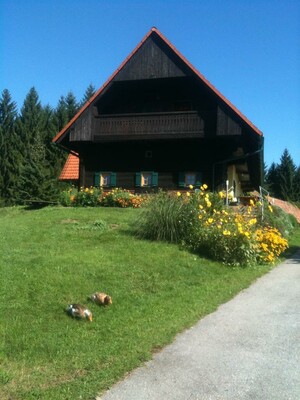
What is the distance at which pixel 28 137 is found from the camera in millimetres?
46625

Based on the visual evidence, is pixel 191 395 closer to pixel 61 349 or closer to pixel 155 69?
pixel 61 349

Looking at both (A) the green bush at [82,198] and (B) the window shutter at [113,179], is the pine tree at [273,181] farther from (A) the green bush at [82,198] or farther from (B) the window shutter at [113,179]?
(A) the green bush at [82,198]

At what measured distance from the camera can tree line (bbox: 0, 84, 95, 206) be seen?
39.5 metres

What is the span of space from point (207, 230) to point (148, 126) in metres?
12.3

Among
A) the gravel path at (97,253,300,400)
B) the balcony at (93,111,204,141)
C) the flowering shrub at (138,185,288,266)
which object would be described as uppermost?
the balcony at (93,111,204,141)

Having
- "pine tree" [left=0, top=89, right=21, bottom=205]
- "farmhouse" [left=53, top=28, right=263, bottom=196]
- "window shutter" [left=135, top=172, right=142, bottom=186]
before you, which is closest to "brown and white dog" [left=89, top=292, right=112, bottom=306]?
"farmhouse" [left=53, top=28, right=263, bottom=196]

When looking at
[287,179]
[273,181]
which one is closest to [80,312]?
[287,179]

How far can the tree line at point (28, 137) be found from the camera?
3949 centimetres

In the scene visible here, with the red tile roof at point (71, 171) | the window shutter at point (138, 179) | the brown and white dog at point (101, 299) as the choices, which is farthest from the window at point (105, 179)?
the brown and white dog at point (101, 299)

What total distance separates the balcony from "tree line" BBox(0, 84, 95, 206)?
33.1 feet

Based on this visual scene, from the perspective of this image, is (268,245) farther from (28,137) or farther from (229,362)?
(28,137)

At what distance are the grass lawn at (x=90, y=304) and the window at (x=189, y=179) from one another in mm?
11736

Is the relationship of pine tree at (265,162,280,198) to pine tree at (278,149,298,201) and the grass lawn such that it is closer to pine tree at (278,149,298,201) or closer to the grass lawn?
pine tree at (278,149,298,201)

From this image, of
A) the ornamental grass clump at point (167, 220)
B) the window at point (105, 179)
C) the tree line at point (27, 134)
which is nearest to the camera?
the ornamental grass clump at point (167, 220)
